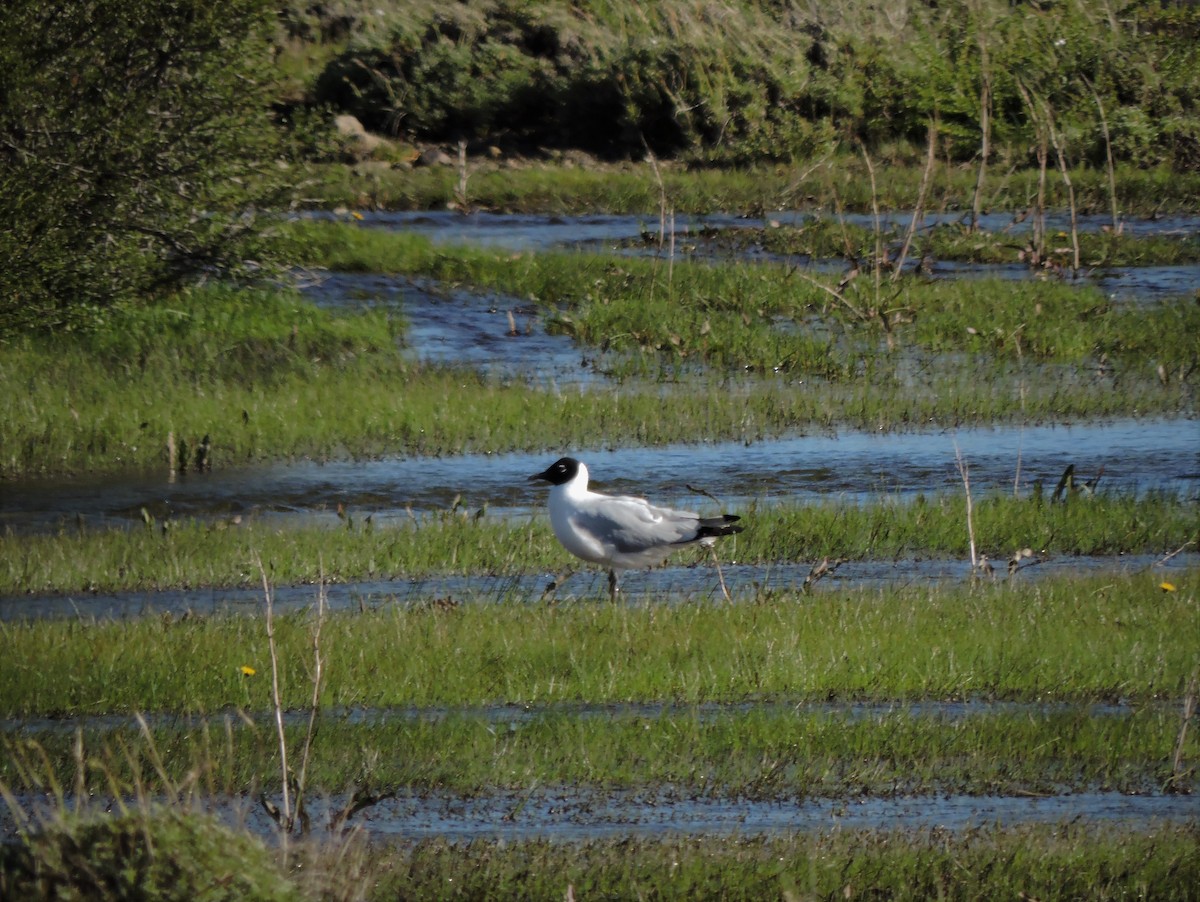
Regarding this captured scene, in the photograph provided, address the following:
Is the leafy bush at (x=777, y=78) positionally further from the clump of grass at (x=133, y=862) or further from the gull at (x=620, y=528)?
the clump of grass at (x=133, y=862)

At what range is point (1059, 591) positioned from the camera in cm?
1060

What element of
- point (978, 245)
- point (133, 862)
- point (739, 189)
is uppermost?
point (739, 189)

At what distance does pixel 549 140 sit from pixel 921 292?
14.1 m

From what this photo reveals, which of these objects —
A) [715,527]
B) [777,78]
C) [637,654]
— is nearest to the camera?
[637,654]

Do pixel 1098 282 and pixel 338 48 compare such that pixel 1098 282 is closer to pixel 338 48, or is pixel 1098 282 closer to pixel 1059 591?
pixel 1059 591

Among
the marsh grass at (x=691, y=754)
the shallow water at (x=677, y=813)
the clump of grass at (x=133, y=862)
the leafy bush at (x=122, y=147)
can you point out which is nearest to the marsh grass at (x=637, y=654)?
the marsh grass at (x=691, y=754)

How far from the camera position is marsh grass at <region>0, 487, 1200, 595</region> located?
11.8 metres

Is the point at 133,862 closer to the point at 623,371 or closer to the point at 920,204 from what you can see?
the point at 623,371

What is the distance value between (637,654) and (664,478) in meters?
5.28

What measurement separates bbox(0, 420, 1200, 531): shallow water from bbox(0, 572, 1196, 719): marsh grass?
3184 millimetres

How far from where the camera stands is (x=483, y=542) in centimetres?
1232

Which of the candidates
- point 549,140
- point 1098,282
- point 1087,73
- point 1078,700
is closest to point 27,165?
point 1078,700

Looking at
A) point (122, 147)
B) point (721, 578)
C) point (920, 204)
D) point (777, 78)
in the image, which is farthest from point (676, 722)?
point (777, 78)

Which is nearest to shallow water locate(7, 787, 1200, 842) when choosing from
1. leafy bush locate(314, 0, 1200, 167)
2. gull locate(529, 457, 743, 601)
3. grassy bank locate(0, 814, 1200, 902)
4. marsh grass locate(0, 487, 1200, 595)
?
grassy bank locate(0, 814, 1200, 902)
